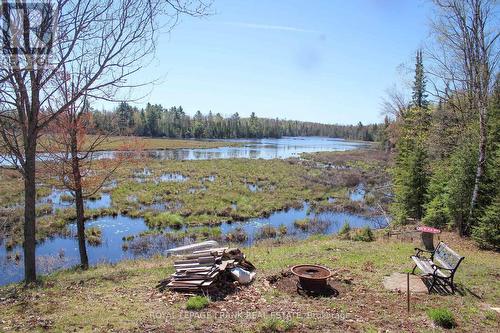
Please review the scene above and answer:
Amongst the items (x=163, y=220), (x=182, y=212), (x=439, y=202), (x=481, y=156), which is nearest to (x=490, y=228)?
(x=481, y=156)

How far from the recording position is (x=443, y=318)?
595cm

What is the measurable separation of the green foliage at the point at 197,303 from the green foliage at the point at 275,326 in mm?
1401

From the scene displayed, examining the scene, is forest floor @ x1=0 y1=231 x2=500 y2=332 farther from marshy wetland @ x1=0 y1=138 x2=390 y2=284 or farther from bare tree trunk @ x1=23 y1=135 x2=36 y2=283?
marshy wetland @ x1=0 y1=138 x2=390 y2=284

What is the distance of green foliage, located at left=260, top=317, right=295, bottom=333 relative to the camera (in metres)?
5.67

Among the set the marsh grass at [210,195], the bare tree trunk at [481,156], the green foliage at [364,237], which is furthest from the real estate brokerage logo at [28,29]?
the bare tree trunk at [481,156]

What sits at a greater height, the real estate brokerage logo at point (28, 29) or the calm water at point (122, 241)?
the real estate brokerage logo at point (28, 29)

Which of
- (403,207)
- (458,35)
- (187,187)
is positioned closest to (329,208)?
(403,207)

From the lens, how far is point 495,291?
25.7 ft

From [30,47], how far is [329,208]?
79.2 ft

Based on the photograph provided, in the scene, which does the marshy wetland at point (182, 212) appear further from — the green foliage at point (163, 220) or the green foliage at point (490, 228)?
the green foliage at point (490, 228)

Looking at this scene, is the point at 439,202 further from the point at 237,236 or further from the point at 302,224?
the point at 237,236

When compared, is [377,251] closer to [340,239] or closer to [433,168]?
[340,239]

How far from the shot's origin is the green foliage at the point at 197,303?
6621mm

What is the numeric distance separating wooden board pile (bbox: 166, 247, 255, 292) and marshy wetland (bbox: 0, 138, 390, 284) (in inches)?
248
